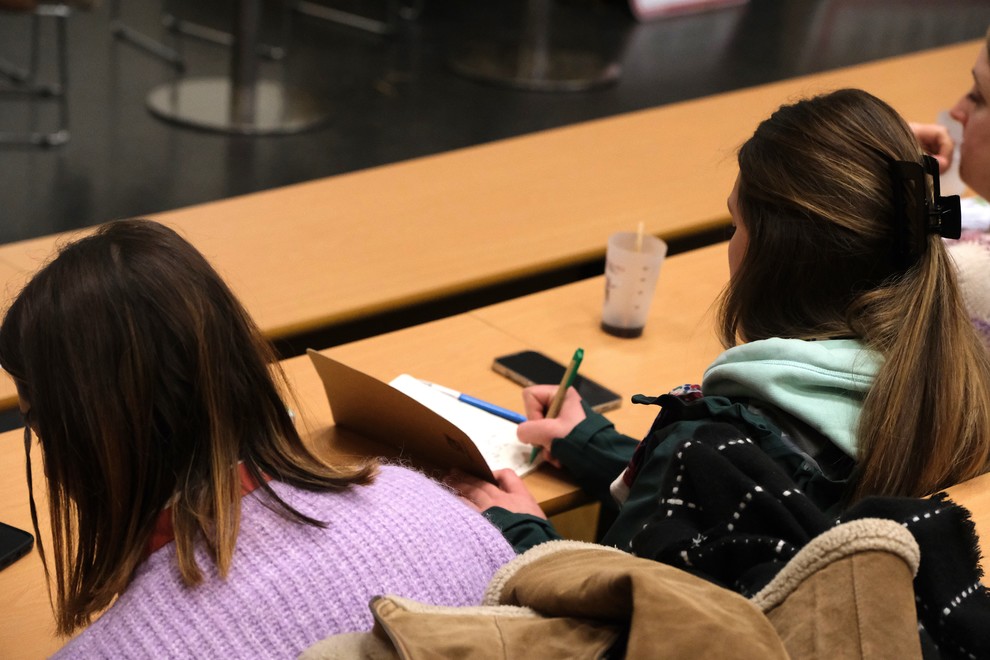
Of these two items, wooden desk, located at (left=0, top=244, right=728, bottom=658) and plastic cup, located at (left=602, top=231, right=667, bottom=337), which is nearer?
wooden desk, located at (left=0, top=244, right=728, bottom=658)

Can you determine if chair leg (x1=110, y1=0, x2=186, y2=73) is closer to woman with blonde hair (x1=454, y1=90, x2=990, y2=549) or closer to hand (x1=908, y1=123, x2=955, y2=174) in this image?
hand (x1=908, y1=123, x2=955, y2=174)

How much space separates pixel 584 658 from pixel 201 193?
3452mm

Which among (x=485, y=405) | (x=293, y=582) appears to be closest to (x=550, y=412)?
(x=485, y=405)

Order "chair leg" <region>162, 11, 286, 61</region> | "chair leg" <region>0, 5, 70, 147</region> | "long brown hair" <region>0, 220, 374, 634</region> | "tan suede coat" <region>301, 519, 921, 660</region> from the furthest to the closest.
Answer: "chair leg" <region>162, 11, 286, 61</region> < "chair leg" <region>0, 5, 70, 147</region> < "long brown hair" <region>0, 220, 374, 634</region> < "tan suede coat" <region>301, 519, 921, 660</region>

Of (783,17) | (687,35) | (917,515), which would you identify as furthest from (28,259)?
(783,17)

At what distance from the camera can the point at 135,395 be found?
1.09 meters

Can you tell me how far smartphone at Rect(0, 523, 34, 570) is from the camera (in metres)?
1.34

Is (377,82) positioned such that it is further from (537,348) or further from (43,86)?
(537,348)

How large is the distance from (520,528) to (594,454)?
0.68ft

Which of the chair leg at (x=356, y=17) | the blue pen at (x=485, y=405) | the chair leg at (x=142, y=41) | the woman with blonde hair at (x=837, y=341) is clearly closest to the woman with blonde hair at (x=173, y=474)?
the woman with blonde hair at (x=837, y=341)

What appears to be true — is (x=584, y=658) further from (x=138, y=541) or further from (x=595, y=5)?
(x=595, y=5)

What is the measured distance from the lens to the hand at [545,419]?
1569mm

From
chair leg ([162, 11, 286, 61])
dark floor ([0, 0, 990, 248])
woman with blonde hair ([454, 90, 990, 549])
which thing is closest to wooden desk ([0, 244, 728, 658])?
woman with blonde hair ([454, 90, 990, 549])

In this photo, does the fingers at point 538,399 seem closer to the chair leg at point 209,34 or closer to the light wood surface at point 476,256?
the light wood surface at point 476,256
